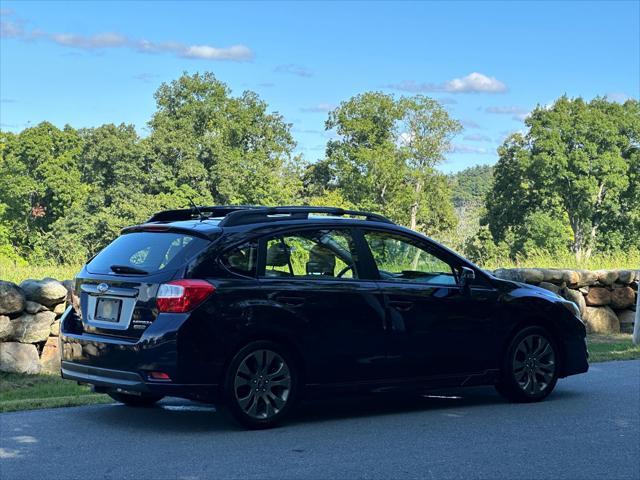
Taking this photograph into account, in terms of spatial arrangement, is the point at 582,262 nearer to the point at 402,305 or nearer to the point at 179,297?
the point at 402,305

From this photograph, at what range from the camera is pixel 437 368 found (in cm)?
866

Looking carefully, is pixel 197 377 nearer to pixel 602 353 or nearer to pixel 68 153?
pixel 602 353

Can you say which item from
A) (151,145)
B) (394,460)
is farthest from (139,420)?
(151,145)

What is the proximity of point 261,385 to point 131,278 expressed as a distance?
4.42ft

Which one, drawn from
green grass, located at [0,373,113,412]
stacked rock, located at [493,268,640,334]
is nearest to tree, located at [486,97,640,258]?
stacked rock, located at [493,268,640,334]

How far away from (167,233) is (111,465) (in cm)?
223

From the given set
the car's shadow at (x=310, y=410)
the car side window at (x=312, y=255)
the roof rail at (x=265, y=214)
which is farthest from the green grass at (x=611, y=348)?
the roof rail at (x=265, y=214)

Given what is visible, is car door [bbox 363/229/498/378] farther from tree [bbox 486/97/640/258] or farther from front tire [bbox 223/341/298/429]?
tree [bbox 486/97/640/258]

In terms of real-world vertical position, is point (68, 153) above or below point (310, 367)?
above

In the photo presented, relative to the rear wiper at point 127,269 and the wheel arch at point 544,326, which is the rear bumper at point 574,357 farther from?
the rear wiper at point 127,269

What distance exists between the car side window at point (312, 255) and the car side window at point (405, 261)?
27 centimetres

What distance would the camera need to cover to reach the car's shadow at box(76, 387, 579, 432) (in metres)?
8.03

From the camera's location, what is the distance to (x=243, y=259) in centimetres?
786

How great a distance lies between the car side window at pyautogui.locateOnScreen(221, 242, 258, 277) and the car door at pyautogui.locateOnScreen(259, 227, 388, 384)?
0.26 feet
